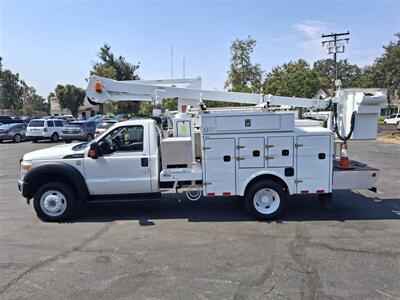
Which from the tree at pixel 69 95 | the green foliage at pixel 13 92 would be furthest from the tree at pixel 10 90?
the tree at pixel 69 95

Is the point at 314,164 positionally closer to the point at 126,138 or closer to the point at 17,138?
the point at 126,138

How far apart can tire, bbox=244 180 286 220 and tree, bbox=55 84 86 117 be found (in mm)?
66198

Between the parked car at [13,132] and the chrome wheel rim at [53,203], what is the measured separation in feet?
76.7

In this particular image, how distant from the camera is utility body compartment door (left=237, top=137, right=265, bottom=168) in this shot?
21.4 feet

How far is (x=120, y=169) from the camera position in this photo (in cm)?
679

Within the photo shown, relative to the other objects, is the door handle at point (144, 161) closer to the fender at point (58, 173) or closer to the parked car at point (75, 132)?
the fender at point (58, 173)

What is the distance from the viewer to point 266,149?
652cm

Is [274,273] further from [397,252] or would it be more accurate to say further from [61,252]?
[61,252]

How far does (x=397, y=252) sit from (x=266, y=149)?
8.67 feet

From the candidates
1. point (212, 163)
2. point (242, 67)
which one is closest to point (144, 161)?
point (212, 163)

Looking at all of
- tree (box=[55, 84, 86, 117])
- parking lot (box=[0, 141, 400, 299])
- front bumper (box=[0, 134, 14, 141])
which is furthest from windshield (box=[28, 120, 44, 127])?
tree (box=[55, 84, 86, 117])

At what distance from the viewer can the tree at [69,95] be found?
6650 centimetres

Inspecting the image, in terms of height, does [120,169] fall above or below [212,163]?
below

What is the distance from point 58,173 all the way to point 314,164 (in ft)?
15.9
